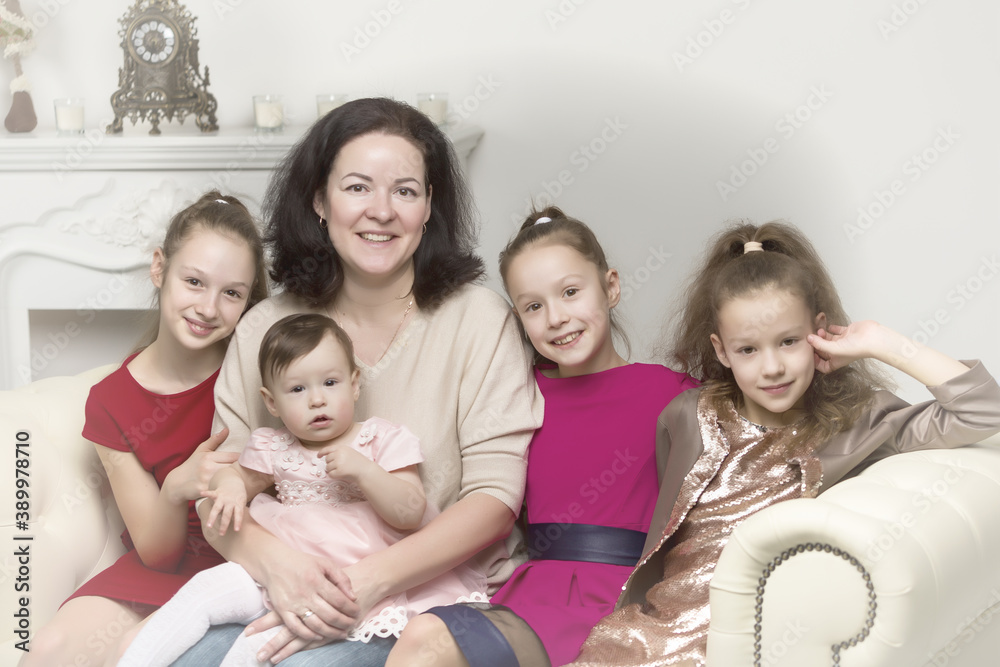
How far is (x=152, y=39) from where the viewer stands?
3049 mm

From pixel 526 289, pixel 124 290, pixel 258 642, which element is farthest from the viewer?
pixel 124 290

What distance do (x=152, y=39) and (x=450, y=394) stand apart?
1.74 meters

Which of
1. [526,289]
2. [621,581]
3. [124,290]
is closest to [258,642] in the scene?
[621,581]

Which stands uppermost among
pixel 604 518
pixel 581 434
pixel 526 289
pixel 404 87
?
pixel 404 87

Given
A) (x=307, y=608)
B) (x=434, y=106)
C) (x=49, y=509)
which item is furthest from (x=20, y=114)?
(x=307, y=608)

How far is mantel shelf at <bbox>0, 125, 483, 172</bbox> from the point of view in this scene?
2.98 m

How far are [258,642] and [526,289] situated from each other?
801mm

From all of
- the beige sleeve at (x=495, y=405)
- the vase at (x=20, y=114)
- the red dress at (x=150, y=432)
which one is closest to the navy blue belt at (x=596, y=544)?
the beige sleeve at (x=495, y=405)

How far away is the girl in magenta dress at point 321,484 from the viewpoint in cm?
173

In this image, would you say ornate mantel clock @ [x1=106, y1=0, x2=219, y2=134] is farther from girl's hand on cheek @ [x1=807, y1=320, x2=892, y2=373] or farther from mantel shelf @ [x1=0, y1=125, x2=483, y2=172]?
girl's hand on cheek @ [x1=807, y1=320, x2=892, y2=373]

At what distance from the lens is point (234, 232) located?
6.77 ft

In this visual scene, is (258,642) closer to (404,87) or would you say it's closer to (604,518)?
(604,518)

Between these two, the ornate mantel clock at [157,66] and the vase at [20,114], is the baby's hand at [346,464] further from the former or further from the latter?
the vase at [20,114]

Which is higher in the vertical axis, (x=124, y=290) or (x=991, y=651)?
(x=124, y=290)
